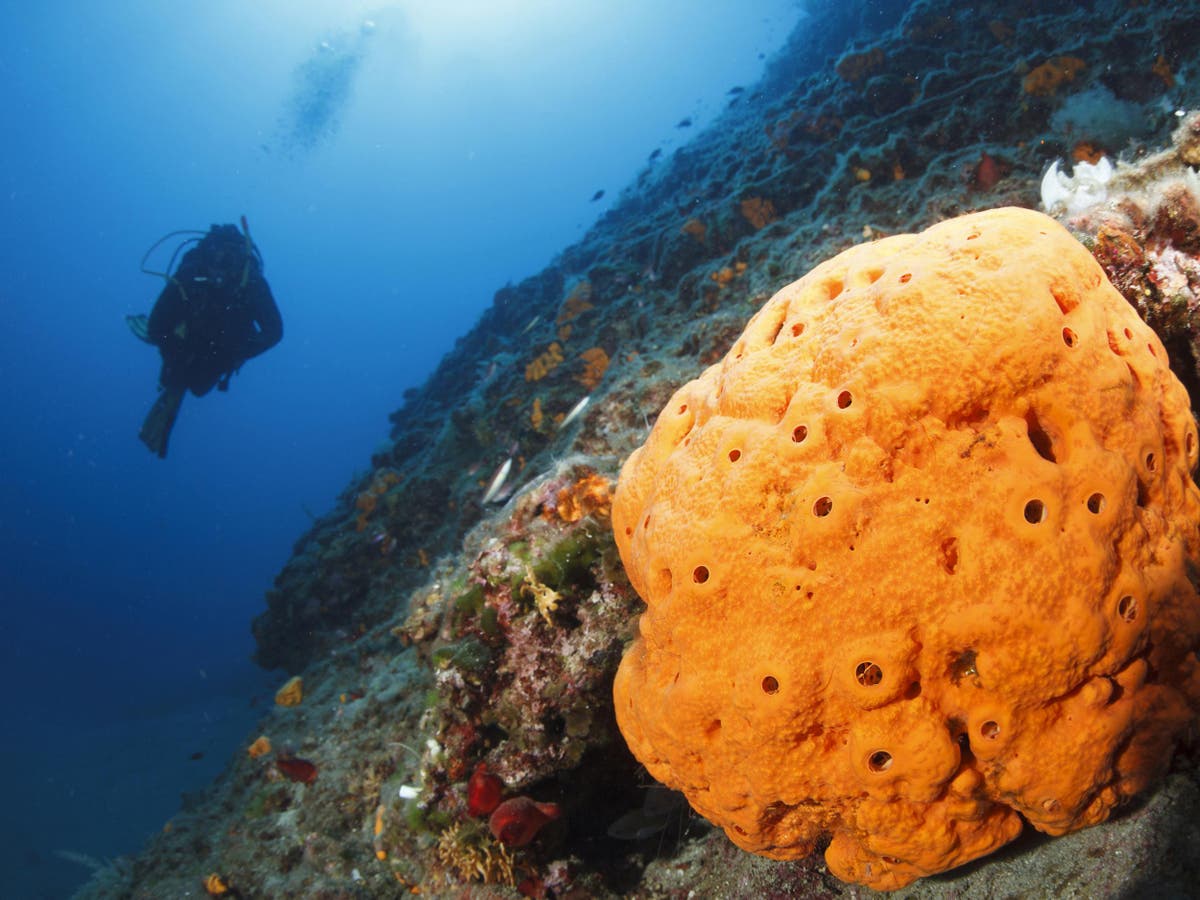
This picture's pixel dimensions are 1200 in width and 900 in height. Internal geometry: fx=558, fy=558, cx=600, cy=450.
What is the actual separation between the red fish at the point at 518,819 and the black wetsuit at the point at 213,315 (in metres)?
13.1

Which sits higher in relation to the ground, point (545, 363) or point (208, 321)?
point (208, 321)

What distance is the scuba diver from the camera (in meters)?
12.1

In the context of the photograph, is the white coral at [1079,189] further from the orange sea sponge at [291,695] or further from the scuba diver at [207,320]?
the scuba diver at [207,320]

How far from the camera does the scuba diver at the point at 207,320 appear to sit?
12.1 metres

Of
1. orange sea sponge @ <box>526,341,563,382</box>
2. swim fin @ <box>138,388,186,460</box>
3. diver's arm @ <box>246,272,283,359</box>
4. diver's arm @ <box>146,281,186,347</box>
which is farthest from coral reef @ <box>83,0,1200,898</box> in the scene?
diver's arm @ <box>146,281,186,347</box>

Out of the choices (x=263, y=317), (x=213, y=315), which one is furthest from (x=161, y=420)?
(x=263, y=317)

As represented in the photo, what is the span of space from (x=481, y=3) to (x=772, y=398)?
504 ft

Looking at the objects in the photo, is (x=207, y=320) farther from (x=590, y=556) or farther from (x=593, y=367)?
(x=590, y=556)

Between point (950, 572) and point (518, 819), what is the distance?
2849 mm

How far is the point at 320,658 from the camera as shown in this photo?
10.7m

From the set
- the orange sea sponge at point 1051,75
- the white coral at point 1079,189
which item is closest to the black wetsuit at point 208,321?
the white coral at point 1079,189

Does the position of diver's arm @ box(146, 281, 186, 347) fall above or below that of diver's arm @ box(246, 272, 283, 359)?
above

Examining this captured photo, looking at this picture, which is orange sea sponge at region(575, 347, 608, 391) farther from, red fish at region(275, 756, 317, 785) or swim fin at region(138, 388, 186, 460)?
swim fin at region(138, 388, 186, 460)

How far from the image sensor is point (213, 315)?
1244 cm
